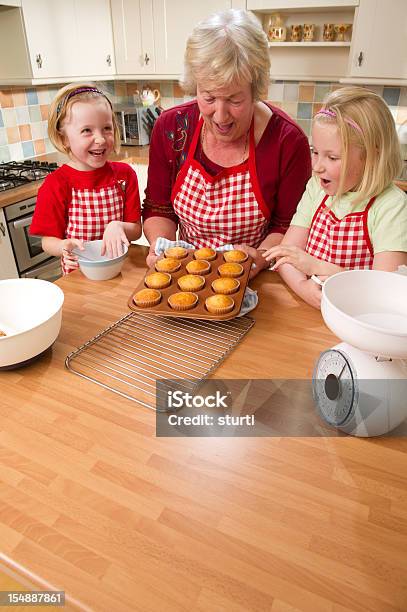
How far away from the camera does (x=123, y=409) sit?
826 mm

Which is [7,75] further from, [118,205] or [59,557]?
[59,557]

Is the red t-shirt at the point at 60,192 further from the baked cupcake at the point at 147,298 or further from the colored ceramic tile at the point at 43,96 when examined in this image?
the colored ceramic tile at the point at 43,96

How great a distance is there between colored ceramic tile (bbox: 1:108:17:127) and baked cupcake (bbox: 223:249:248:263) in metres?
2.39

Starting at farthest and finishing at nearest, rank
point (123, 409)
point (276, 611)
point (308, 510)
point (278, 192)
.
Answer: point (278, 192), point (123, 409), point (308, 510), point (276, 611)

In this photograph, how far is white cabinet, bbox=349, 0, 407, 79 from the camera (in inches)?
90.7

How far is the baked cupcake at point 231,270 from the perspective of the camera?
1.10 meters

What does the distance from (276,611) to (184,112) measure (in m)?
1.32

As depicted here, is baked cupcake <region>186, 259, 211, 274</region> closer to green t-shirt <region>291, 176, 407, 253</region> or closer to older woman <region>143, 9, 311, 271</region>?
older woman <region>143, 9, 311, 271</region>

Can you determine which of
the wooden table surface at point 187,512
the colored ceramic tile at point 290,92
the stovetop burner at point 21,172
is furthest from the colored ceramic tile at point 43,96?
the wooden table surface at point 187,512

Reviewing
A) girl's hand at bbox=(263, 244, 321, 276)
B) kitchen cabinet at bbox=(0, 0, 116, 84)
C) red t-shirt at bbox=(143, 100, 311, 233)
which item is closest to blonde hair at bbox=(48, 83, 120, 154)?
red t-shirt at bbox=(143, 100, 311, 233)

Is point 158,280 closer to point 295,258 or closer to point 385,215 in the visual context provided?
point 295,258

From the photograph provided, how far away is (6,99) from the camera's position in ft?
9.37

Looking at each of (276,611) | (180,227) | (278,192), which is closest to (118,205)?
(180,227)

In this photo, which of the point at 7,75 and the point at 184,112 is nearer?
the point at 184,112
